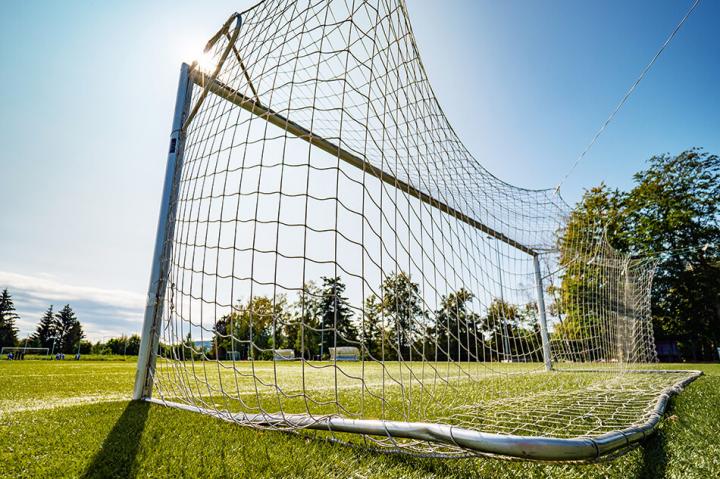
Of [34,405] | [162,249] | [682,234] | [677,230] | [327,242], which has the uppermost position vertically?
[677,230]

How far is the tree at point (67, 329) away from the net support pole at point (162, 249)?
5788 centimetres

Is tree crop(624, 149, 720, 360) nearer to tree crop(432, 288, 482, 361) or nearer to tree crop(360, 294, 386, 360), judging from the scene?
tree crop(432, 288, 482, 361)

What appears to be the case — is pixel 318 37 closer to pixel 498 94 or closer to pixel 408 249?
pixel 408 249

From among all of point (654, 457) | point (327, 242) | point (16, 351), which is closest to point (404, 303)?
point (327, 242)

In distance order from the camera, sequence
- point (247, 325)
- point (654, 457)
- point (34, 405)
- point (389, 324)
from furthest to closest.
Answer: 1. point (389, 324)
2. point (247, 325)
3. point (34, 405)
4. point (654, 457)

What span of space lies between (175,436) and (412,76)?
2.73 m

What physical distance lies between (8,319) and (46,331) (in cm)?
556

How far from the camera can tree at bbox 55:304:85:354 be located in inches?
1832

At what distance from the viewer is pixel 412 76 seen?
2.68 m

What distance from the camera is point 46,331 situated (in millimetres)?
48750

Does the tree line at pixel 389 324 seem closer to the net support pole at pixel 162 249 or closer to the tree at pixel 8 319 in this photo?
the net support pole at pixel 162 249

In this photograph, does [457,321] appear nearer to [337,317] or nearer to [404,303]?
[404,303]

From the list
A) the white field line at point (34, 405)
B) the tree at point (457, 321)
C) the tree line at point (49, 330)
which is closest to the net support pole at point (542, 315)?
the tree at point (457, 321)

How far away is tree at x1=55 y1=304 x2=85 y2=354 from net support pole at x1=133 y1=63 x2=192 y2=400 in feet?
190
